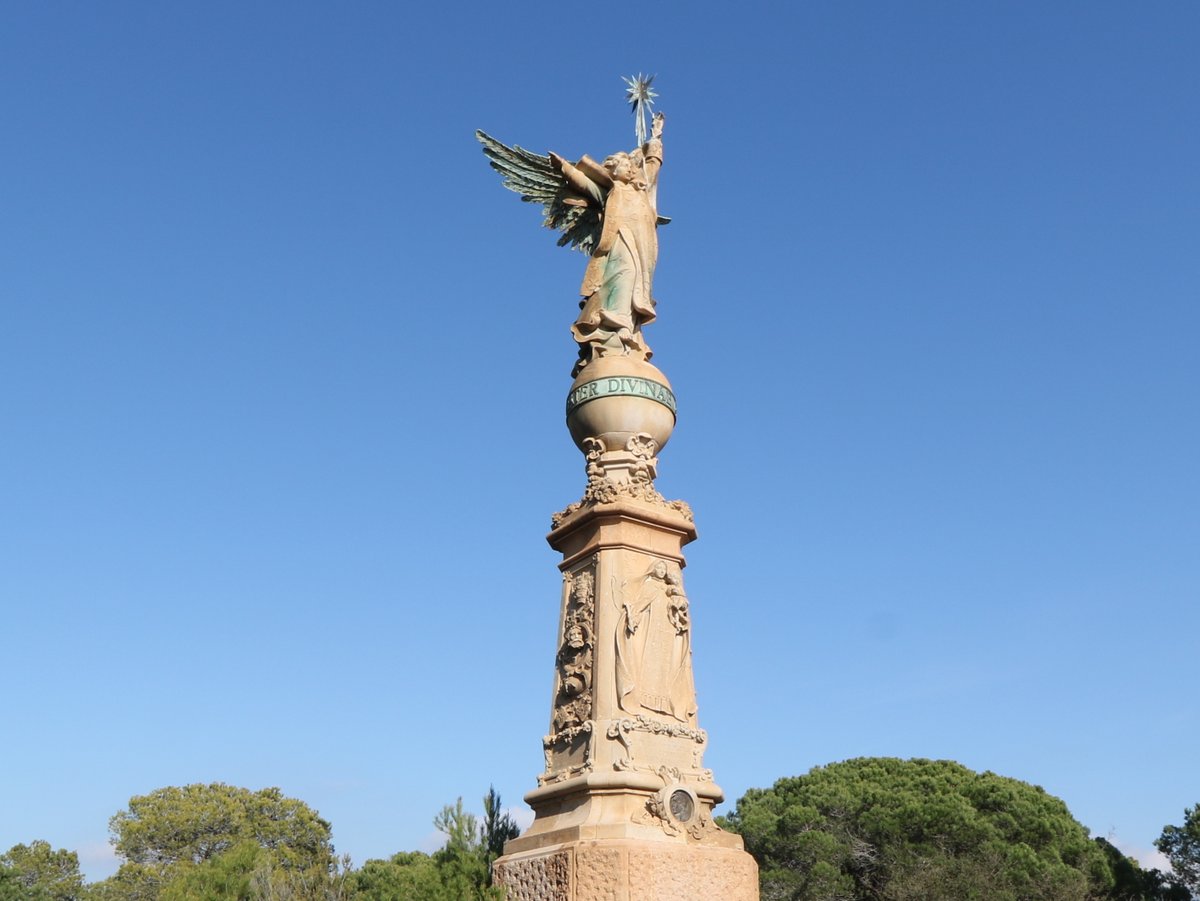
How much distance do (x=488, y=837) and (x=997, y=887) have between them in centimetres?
2059

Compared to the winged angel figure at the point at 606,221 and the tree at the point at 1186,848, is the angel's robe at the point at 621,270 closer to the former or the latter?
the winged angel figure at the point at 606,221

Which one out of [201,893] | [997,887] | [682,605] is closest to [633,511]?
[682,605]

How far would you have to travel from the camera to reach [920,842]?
30.6 m

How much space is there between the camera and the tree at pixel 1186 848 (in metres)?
33.1

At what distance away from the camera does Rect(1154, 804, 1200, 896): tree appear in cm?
3309

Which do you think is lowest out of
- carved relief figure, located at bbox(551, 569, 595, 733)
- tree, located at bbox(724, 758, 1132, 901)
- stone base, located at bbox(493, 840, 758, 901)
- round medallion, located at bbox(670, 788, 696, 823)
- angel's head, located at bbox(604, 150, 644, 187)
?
stone base, located at bbox(493, 840, 758, 901)

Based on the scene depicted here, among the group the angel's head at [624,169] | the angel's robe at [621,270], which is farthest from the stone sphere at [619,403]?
the angel's head at [624,169]

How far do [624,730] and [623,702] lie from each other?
0.26 meters

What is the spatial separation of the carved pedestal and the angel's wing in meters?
3.55

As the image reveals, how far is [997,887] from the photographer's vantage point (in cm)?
2789

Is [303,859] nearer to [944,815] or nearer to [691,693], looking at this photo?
[944,815]

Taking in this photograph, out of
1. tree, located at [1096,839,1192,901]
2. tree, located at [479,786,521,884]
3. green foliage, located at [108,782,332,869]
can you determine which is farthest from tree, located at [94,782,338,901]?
tree, located at [479,786,521,884]

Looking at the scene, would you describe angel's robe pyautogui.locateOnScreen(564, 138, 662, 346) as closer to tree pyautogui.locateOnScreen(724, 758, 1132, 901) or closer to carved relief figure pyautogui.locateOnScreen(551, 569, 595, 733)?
carved relief figure pyautogui.locateOnScreen(551, 569, 595, 733)

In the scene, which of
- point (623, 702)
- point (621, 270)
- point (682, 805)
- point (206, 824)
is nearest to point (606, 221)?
point (621, 270)
